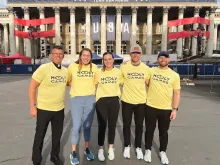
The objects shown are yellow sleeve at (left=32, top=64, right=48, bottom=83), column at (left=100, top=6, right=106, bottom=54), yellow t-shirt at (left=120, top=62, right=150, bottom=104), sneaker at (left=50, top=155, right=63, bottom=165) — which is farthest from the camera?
column at (left=100, top=6, right=106, bottom=54)

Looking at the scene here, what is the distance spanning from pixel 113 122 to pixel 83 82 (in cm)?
98

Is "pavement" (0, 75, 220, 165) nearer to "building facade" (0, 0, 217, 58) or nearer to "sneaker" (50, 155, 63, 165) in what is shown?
"sneaker" (50, 155, 63, 165)

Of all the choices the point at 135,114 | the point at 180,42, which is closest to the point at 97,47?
the point at 180,42

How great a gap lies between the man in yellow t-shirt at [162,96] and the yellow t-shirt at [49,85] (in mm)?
1718

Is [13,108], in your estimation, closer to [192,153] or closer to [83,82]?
[83,82]

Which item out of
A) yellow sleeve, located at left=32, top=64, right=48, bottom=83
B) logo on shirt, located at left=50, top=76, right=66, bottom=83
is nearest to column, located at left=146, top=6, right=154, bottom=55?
logo on shirt, located at left=50, top=76, right=66, bottom=83

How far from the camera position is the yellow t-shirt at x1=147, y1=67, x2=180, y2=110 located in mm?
4477

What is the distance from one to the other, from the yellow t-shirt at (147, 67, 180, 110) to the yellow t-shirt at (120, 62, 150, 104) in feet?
0.58

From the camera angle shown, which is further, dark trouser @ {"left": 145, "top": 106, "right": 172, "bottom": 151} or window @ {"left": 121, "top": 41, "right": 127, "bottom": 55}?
window @ {"left": 121, "top": 41, "right": 127, "bottom": 55}

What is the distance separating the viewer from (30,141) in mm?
5809

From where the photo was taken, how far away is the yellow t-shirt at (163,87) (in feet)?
14.7

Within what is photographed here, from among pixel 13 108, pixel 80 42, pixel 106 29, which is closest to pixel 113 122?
pixel 13 108

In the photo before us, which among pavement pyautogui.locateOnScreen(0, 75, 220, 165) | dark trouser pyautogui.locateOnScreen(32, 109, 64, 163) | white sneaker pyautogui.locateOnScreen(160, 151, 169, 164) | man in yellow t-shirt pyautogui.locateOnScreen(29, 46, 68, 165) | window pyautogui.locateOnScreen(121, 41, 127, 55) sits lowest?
pavement pyautogui.locateOnScreen(0, 75, 220, 165)

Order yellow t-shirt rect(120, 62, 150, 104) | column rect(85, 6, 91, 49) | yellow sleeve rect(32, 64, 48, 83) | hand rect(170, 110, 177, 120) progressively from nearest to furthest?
yellow sleeve rect(32, 64, 48, 83) → hand rect(170, 110, 177, 120) → yellow t-shirt rect(120, 62, 150, 104) → column rect(85, 6, 91, 49)
